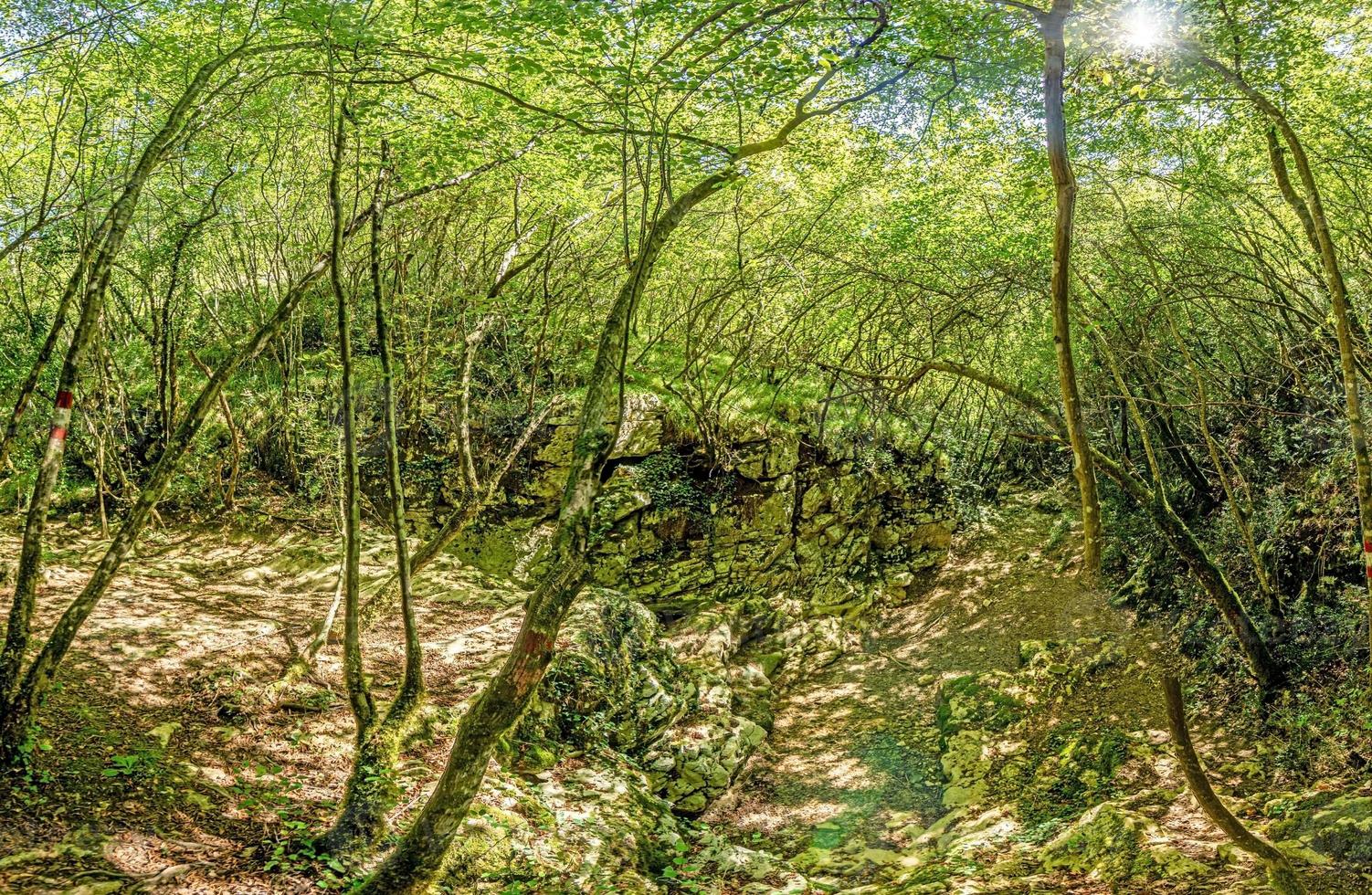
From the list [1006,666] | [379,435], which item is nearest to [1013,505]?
[1006,666]

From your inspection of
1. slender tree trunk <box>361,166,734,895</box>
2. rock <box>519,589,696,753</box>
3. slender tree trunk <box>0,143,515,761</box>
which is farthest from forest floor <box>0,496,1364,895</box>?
rock <box>519,589,696,753</box>

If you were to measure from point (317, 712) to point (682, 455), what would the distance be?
745cm

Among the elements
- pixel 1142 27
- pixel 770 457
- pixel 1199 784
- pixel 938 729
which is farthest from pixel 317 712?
pixel 770 457

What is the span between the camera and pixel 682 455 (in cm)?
1297

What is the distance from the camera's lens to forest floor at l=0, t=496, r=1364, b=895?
4.38 metres

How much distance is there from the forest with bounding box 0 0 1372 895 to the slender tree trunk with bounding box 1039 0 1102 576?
35 millimetres

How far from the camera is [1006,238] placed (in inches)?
328

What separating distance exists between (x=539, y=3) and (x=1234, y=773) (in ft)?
26.8

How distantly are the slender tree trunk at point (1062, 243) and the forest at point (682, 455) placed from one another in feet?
0.11

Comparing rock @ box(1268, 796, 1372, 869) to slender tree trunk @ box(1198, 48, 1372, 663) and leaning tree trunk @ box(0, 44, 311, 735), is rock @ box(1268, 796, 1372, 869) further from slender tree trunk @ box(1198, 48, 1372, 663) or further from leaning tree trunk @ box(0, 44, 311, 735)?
leaning tree trunk @ box(0, 44, 311, 735)

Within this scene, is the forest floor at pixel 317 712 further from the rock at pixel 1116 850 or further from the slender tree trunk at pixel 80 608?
the slender tree trunk at pixel 80 608

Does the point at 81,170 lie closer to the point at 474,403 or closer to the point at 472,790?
the point at 474,403

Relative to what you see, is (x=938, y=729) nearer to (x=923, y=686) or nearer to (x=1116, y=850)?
(x=923, y=686)

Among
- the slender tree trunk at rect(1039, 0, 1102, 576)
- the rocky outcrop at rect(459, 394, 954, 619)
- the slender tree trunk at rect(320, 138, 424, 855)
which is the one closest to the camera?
the slender tree trunk at rect(1039, 0, 1102, 576)
